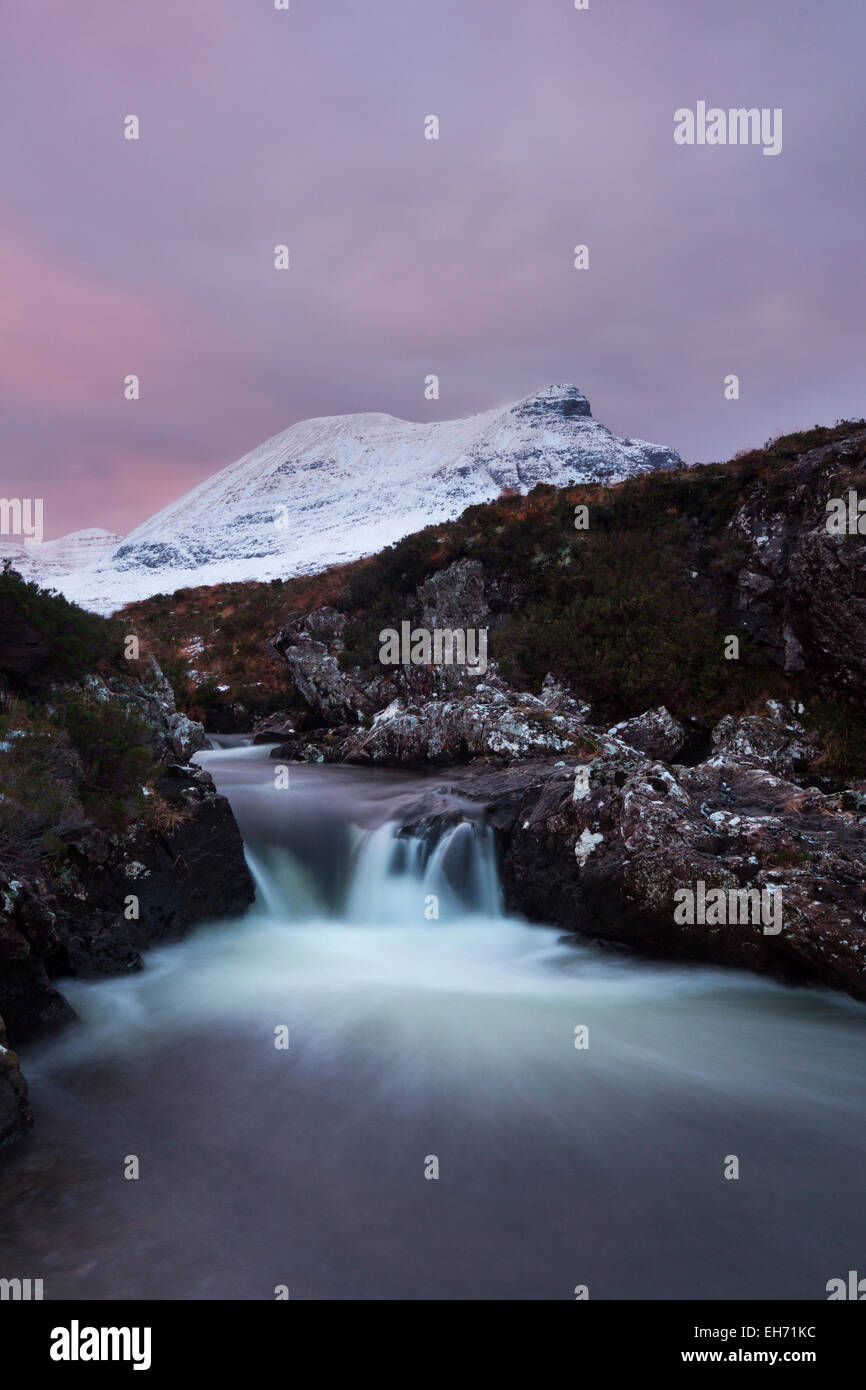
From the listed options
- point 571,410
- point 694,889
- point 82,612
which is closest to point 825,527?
point 694,889

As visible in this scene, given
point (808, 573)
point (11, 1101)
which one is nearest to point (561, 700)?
point (808, 573)

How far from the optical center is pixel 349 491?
151375 mm

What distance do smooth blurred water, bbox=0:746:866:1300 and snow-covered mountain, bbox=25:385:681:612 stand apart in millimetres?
71081

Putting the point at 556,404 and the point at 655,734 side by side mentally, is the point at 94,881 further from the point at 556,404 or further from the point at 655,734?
the point at 556,404

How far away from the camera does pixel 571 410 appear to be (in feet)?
573

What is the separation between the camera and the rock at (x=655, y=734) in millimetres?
16219

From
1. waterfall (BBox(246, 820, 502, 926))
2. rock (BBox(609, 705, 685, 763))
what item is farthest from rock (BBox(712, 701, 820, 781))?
waterfall (BBox(246, 820, 502, 926))

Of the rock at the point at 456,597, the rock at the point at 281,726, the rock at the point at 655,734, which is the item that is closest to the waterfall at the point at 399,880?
the rock at the point at 655,734

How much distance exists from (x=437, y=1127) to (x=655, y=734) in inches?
460

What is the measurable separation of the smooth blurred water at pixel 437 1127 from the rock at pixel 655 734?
7.02m

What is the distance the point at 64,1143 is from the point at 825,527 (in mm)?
15902

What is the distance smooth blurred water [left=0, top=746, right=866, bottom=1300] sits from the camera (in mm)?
4469

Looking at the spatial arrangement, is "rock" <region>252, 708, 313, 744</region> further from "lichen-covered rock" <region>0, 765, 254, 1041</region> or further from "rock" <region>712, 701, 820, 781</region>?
"rock" <region>712, 701, 820, 781</region>
